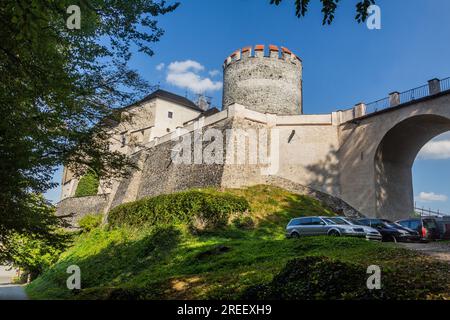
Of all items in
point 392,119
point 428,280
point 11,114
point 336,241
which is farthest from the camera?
point 392,119

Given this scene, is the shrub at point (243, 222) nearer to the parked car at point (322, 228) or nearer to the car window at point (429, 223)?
the parked car at point (322, 228)

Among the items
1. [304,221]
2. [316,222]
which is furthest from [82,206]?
[316,222]

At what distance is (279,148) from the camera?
1222 inches

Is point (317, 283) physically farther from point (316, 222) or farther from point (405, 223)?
point (405, 223)

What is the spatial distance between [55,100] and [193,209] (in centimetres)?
1498

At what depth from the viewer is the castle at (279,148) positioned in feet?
90.1

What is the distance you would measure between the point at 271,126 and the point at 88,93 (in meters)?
23.7

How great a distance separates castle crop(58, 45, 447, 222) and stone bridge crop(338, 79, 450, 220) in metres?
0.08

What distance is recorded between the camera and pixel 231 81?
3884 centimetres

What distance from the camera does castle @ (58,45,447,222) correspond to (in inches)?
1081

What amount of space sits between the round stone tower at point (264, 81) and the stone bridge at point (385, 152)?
9.03 metres
